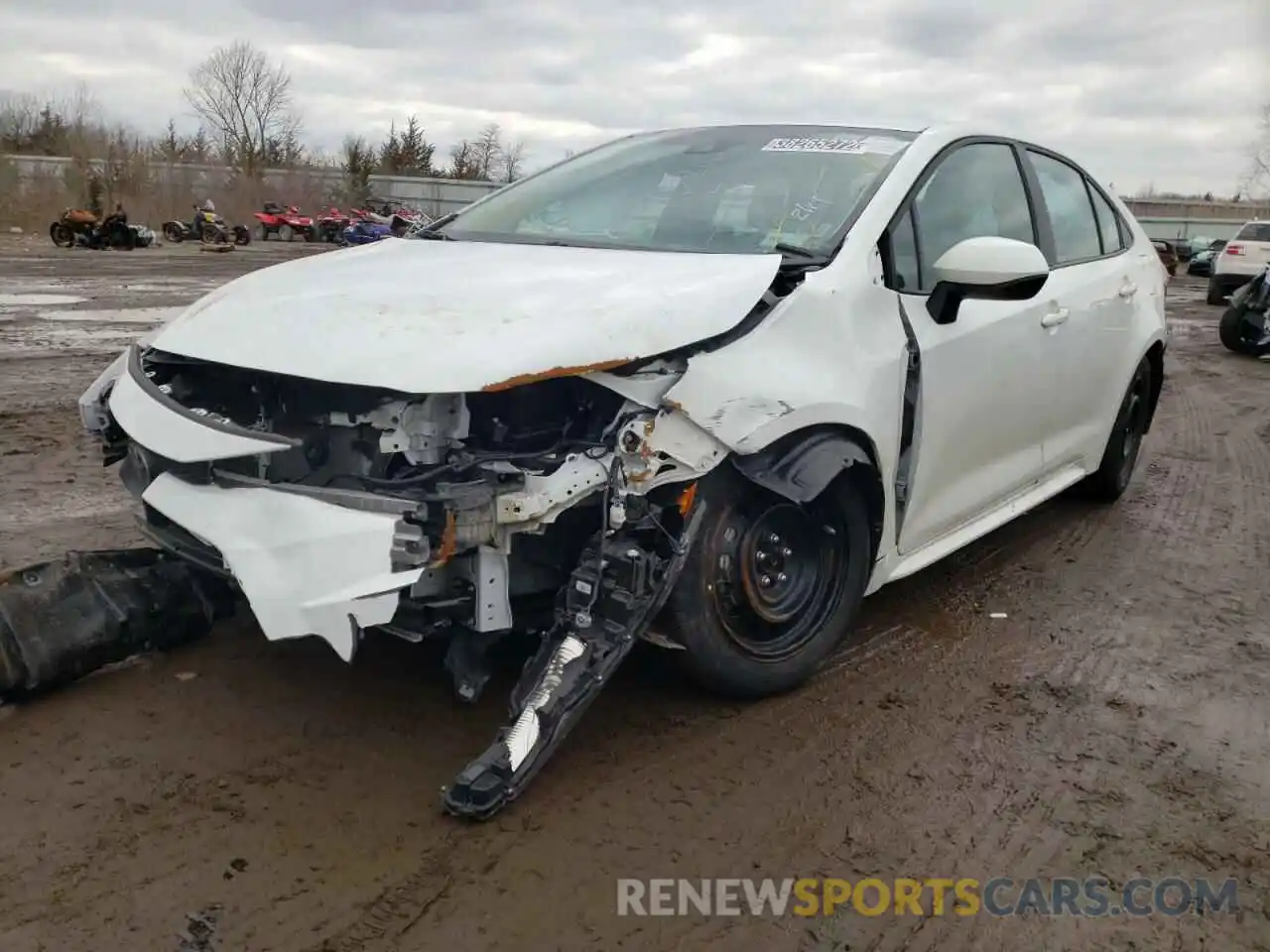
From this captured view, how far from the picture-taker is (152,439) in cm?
286

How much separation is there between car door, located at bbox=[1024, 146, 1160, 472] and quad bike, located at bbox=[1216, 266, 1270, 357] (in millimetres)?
9161

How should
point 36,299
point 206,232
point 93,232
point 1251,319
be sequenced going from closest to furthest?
point 1251,319 < point 36,299 < point 93,232 < point 206,232

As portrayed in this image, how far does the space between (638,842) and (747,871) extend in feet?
0.88

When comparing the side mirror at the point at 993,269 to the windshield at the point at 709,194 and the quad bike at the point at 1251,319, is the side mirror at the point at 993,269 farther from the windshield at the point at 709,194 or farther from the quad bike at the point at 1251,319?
the quad bike at the point at 1251,319

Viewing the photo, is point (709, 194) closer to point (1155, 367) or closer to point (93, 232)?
point (1155, 367)

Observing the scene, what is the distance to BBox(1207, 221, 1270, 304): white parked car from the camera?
65.5 ft

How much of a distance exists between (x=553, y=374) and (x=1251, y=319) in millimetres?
12995

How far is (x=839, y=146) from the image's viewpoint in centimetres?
382

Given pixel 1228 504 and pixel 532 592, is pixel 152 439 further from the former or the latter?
pixel 1228 504

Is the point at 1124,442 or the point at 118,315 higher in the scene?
the point at 1124,442

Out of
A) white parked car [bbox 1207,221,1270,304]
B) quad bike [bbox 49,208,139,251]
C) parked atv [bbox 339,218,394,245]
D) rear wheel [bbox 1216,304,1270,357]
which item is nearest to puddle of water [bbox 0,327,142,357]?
rear wheel [bbox 1216,304,1270,357]

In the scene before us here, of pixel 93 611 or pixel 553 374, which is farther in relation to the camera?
pixel 93 611

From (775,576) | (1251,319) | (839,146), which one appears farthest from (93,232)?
(775,576)

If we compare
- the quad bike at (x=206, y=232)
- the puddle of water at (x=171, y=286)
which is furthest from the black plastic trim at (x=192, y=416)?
the quad bike at (x=206, y=232)
